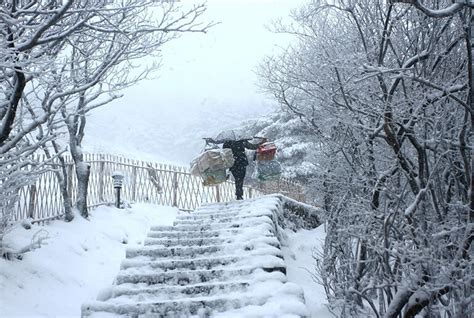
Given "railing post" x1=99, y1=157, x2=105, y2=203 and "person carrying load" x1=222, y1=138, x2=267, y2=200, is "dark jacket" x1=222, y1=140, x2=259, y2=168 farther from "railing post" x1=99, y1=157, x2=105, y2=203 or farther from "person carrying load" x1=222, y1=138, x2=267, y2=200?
"railing post" x1=99, y1=157, x2=105, y2=203

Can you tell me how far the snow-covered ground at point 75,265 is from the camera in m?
6.38

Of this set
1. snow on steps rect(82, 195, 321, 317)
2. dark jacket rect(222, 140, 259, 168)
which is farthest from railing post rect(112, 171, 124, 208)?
snow on steps rect(82, 195, 321, 317)

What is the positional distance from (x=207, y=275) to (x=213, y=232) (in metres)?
1.38

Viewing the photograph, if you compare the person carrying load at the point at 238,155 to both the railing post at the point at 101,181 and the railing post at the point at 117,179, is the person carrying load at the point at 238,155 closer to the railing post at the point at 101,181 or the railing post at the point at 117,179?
the railing post at the point at 117,179

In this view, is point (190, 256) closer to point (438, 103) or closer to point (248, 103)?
point (438, 103)

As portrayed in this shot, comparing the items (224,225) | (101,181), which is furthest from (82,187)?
(224,225)

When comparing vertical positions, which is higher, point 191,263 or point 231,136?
point 231,136

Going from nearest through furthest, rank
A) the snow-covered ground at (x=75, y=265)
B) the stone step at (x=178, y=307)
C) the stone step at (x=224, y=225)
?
the stone step at (x=178, y=307) < the snow-covered ground at (x=75, y=265) < the stone step at (x=224, y=225)

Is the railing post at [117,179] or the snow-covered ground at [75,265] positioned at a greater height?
the railing post at [117,179]

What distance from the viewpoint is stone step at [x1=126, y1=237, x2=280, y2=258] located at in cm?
623

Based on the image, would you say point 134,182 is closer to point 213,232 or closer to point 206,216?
point 206,216

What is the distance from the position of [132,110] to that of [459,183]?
44.7 meters

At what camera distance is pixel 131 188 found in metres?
14.1

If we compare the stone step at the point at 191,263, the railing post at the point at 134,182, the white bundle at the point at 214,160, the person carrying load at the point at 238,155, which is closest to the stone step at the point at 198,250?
the stone step at the point at 191,263
